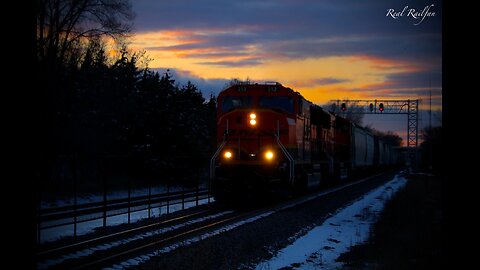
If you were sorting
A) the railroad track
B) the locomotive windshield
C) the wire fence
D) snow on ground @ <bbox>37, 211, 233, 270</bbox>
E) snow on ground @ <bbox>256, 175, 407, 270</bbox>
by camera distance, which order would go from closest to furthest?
snow on ground @ <bbox>37, 211, 233, 270</bbox>, the railroad track, snow on ground @ <bbox>256, 175, 407, 270</bbox>, the wire fence, the locomotive windshield

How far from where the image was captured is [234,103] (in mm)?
20562

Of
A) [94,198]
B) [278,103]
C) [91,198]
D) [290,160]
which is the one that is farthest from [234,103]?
[94,198]

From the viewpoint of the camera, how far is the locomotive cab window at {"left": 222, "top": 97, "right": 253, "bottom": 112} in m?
20.4

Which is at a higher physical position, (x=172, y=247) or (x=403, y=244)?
(x=172, y=247)

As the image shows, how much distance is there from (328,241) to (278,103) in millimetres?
8509

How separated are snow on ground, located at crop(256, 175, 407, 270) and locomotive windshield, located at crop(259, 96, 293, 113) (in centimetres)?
441

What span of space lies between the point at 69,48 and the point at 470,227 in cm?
2539

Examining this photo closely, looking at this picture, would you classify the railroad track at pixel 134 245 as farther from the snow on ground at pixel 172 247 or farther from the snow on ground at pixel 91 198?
the snow on ground at pixel 91 198

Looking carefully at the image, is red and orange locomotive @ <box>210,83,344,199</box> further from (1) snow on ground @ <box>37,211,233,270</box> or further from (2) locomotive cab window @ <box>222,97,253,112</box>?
(1) snow on ground @ <box>37,211,233,270</box>

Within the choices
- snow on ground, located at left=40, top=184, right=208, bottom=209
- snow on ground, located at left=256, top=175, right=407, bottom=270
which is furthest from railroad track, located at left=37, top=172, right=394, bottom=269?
snow on ground, located at left=40, top=184, right=208, bottom=209

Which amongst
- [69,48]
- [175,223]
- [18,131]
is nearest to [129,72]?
[69,48]

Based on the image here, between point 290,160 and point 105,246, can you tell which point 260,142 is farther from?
point 105,246

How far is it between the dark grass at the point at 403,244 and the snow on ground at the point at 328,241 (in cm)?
32

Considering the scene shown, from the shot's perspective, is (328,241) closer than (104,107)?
Yes
